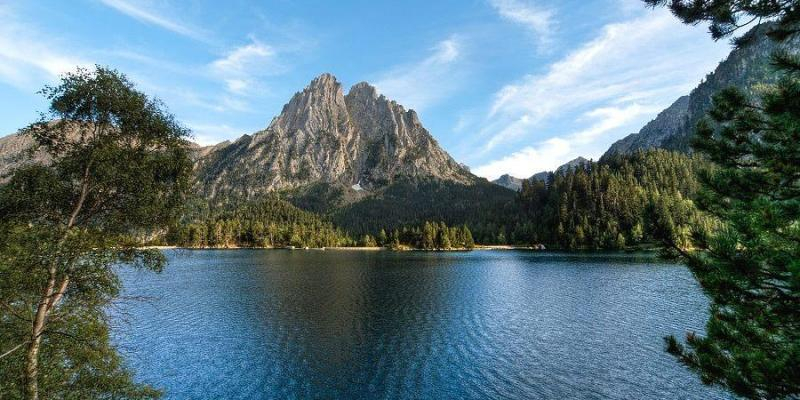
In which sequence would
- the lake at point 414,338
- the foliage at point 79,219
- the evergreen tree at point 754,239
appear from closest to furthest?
the evergreen tree at point 754,239 < the foliage at point 79,219 < the lake at point 414,338

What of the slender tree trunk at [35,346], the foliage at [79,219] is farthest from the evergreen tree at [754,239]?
the slender tree trunk at [35,346]

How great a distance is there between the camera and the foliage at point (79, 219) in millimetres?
17516

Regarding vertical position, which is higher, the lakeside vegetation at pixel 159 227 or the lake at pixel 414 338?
the lakeside vegetation at pixel 159 227

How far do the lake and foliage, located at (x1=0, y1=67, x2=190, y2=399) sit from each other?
308 centimetres

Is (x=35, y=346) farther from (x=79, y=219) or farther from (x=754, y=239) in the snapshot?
(x=754, y=239)

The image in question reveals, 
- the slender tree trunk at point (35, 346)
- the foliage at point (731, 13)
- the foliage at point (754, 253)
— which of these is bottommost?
the slender tree trunk at point (35, 346)

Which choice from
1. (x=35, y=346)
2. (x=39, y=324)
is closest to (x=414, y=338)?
(x=35, y=346)

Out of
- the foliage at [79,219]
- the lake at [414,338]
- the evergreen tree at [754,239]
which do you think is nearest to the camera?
the evergreen tree at [754,239]

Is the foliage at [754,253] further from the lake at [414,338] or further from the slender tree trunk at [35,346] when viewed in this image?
the lake at [414,338]

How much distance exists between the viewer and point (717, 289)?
8641mm

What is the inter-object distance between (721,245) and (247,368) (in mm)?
41693

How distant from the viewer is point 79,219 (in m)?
20.7

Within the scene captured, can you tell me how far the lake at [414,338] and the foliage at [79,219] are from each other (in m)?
3.08

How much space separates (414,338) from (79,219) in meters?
37.5
